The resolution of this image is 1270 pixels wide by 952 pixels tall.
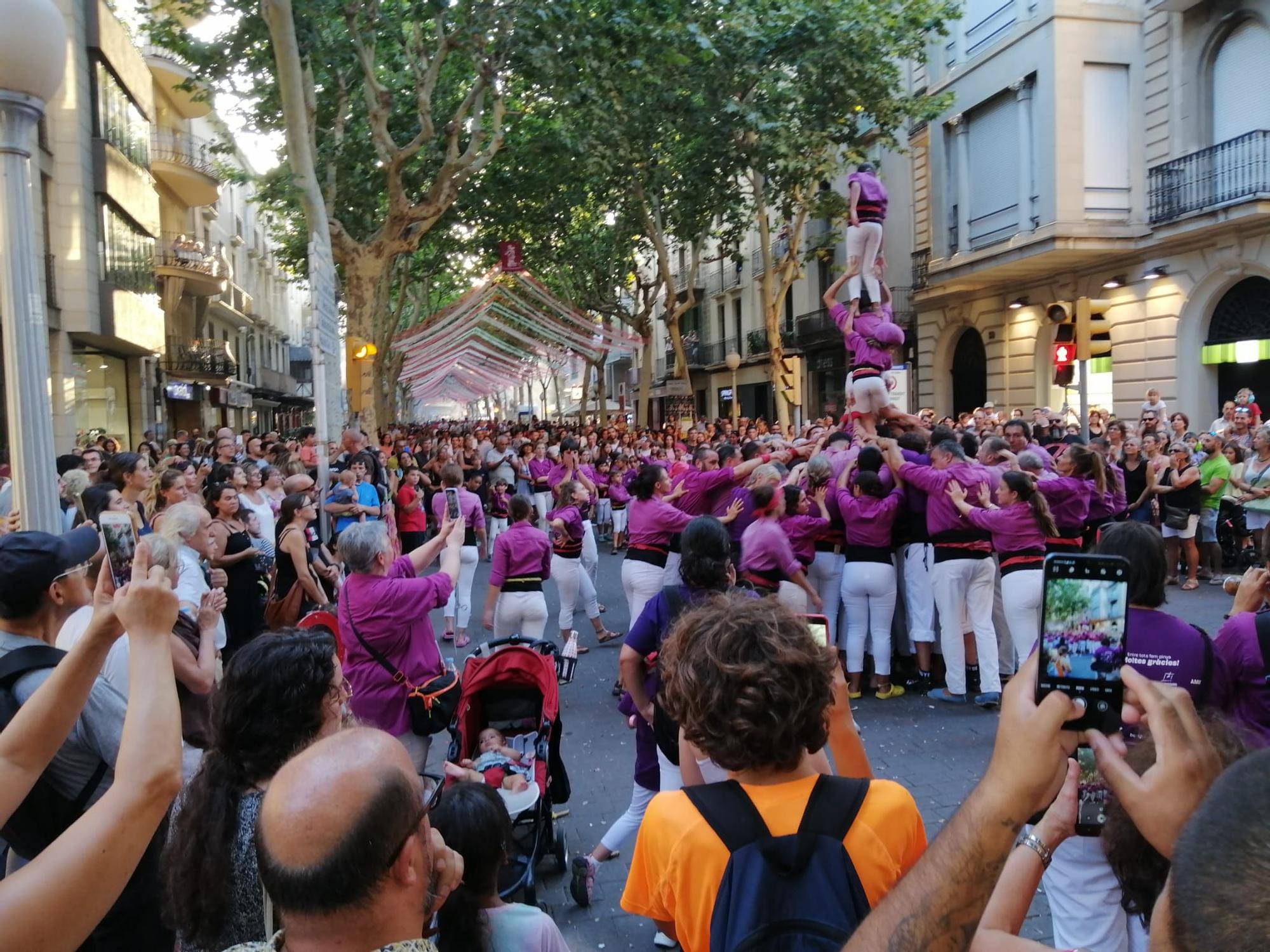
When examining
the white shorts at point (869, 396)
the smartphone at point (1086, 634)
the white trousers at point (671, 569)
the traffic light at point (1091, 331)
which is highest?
the traffic light at point (1091, 331)

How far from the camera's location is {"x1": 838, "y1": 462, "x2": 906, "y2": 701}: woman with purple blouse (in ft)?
22.7

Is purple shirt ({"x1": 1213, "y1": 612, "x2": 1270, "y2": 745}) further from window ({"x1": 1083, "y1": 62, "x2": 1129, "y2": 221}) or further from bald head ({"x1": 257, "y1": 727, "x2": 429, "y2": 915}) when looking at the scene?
window ({"x1": 1083, "y1": 62, "x2": 1129, "y2": 221})

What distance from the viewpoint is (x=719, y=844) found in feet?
5.88

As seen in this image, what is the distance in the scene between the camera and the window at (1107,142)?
19.2 m

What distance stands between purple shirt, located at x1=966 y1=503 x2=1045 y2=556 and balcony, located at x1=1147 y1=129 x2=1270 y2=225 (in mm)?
12948

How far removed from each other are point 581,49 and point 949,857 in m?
13.7

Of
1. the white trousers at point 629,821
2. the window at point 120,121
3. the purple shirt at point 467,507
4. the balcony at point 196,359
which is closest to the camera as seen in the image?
the white trousers at point 629,821

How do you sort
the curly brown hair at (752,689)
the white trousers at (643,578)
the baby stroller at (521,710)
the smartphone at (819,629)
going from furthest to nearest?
the white trousers at (643,578), the baby stroller at (521,710), the smartphone at (819,629), the curly brown hair at (752,689)

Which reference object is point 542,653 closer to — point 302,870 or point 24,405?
point 24,405

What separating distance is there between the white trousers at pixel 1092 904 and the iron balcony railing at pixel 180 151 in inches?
1060

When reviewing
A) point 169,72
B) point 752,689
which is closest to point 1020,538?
point 752,689

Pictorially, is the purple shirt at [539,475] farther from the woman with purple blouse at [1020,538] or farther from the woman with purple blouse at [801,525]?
the woman with purple blouse at [1020,538]

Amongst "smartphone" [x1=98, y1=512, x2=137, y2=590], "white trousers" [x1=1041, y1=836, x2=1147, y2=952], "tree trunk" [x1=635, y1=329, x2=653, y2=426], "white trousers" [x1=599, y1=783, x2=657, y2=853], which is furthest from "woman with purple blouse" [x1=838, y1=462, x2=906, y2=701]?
"tree trunk" [x1=635, y1=329, x2=653, y2=426]

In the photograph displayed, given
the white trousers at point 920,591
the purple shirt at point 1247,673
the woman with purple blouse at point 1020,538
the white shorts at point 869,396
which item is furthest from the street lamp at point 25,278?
the white shorts at point 869,396
